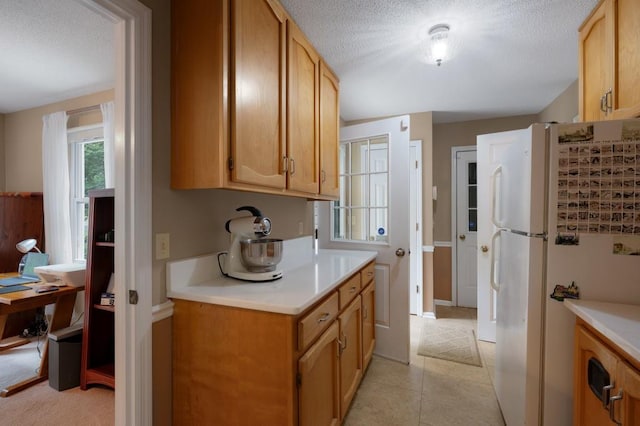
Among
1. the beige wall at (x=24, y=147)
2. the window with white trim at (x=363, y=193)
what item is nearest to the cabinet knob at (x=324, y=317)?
the window with white trim at (x=363, y=193)

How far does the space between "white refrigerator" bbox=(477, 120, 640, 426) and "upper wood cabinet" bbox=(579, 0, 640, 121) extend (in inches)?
14.4

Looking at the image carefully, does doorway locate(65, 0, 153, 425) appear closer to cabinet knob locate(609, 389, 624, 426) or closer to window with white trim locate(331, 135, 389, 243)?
cabinet knob locate(609, 389, 624, 426)

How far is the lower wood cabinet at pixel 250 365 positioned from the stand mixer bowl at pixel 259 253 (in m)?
0.32

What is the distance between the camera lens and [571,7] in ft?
5.22

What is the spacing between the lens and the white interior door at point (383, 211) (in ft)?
8.02

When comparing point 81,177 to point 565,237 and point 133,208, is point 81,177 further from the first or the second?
point 565,237

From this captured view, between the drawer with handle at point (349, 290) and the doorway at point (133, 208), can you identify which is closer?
the doorway at point (133, 208)

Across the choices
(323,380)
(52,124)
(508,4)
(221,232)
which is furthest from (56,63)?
(508,4)

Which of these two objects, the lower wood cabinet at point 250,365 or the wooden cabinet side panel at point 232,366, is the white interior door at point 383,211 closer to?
the lower wood cabinet at point 250,365

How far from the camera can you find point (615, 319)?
1054 millimetres

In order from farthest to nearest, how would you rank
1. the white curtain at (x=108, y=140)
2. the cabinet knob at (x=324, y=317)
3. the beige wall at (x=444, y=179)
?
the beige wall at (x=444, y=179)
the white curtain at (x=108, y=140)
the cabinet knob at (x=324, y=317)

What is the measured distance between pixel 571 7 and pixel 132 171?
92.1 inches

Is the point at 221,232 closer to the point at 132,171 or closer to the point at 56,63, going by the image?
the point at 132,171

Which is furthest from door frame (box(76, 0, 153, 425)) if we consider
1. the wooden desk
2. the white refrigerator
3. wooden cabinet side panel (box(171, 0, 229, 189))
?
the white refrigerator
